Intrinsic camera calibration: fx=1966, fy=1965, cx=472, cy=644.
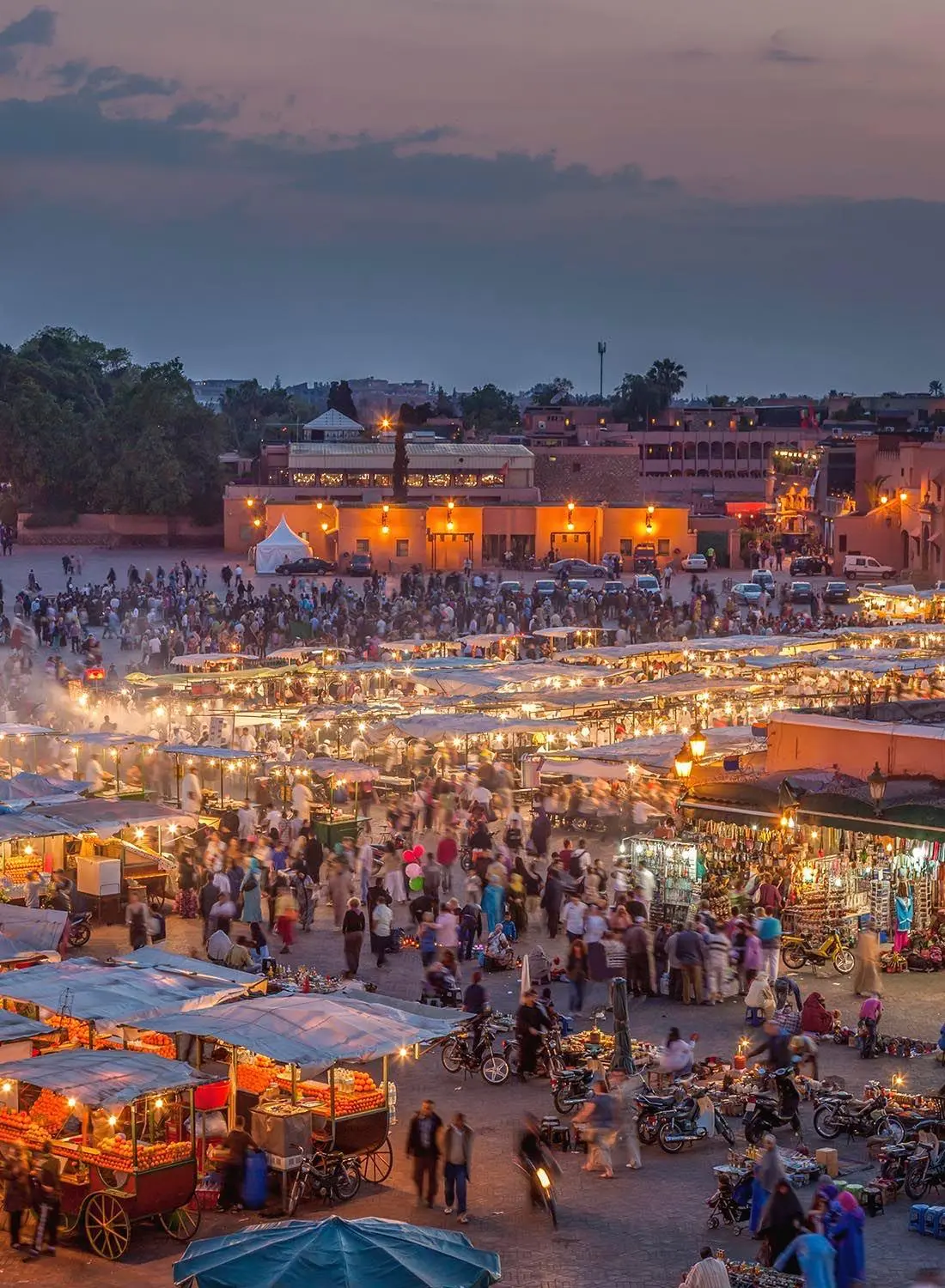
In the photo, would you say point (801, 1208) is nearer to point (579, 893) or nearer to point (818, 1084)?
point (818, 1084)

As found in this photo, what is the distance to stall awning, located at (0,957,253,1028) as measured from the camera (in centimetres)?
1334

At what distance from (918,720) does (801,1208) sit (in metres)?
11.2

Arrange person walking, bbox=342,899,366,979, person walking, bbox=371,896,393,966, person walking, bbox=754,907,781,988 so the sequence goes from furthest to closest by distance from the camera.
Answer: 1. person walking, bbox=371,896,393,966
2. person walking, bbox=342,899,366,979
3. person walking, bbox=754,907,781,988

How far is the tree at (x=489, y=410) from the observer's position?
11231 centimetres

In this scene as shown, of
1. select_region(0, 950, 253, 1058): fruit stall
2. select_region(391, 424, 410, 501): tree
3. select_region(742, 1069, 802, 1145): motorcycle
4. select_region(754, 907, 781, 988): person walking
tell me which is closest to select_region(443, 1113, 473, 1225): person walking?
select_region(0, 950, 253, 1058): fruit stall

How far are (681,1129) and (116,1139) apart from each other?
4133mm

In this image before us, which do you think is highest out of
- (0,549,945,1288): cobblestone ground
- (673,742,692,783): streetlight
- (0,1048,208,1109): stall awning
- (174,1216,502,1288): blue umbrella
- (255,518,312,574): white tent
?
(255,518,312,574): white tent

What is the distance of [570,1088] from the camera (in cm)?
1454

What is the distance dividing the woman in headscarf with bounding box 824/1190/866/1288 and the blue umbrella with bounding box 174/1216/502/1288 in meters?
2.29

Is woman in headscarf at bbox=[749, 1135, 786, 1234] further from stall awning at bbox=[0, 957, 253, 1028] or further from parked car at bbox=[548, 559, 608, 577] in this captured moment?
parked car at bbox=[548, 559, 608, 577]

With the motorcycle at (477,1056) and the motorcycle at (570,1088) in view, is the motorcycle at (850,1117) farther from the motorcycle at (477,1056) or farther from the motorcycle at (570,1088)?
the motorcycle at (477,1056)

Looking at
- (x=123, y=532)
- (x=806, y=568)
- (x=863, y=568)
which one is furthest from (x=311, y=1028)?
(x=123, y=532)

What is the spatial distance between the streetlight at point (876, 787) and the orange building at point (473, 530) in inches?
1715

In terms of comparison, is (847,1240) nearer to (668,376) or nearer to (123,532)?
(123,532)
